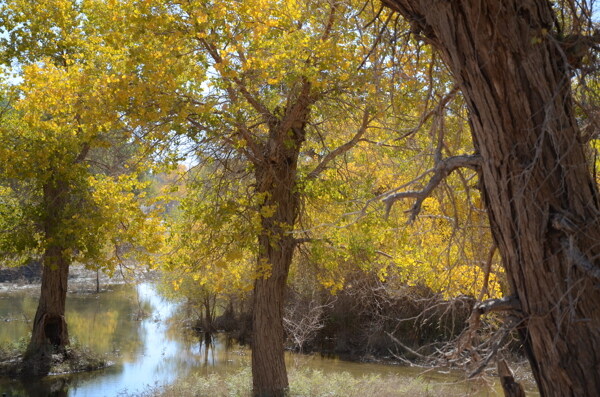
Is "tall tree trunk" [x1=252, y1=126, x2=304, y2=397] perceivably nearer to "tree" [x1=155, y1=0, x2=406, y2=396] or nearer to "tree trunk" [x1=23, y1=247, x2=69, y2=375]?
"tree" [x1=155, y1=0, x2=406, y2=396]

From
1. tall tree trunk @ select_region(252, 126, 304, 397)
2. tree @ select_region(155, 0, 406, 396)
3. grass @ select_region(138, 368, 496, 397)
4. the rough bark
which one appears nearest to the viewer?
tree @ select_region(155, 0, 406, 396)

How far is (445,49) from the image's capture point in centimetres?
452

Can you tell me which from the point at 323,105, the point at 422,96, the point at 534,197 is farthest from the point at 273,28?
the point at 534,197

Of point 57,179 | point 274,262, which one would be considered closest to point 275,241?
point 274,262

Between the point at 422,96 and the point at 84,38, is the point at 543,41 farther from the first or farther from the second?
the point at 84,38

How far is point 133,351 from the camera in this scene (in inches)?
879

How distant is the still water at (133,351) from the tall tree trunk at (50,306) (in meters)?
0.83

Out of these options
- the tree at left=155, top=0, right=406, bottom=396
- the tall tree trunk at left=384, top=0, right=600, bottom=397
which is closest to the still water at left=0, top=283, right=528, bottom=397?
the tree at left=155, top=0, right=406, bottom=396

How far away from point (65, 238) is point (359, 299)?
10.5 m

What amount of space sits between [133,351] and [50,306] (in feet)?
13.2

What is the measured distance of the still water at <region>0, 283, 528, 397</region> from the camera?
17.3 meters

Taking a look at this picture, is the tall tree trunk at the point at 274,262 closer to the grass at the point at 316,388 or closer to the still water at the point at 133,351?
the grass at the point at 316,388

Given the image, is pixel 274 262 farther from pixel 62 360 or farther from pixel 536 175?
pixel 62 360

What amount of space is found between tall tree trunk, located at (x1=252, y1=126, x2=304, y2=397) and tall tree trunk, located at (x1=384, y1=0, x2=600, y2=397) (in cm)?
796
